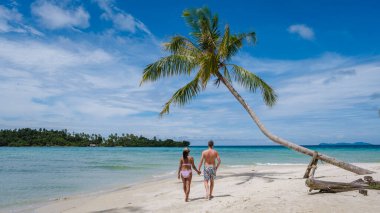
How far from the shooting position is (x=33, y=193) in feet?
41.6


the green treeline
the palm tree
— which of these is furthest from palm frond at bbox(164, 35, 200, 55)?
the green treeline

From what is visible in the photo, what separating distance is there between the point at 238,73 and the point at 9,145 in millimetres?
124096

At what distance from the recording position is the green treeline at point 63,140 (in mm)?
116375

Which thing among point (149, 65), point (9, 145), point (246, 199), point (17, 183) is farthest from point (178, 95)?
point (9, 145)

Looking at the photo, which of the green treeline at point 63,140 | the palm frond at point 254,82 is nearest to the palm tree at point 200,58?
the palm frond at point 254,82

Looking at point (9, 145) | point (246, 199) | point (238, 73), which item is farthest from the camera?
point (9, 145)

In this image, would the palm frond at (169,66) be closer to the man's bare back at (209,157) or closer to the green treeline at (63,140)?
the man's bare back at (209,157)

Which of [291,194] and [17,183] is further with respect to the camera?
[17,183]

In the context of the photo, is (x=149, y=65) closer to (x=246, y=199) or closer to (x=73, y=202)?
(x=73, y=202)

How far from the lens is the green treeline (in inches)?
4582

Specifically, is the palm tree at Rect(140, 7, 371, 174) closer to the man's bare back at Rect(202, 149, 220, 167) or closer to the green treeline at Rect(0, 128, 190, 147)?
the man's bare back at Rect(202, 149, 220, 167)

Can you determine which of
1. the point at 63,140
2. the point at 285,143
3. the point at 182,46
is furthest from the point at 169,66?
the point at 63,140

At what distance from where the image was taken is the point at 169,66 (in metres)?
13.1

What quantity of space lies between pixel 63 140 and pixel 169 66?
119 metres
